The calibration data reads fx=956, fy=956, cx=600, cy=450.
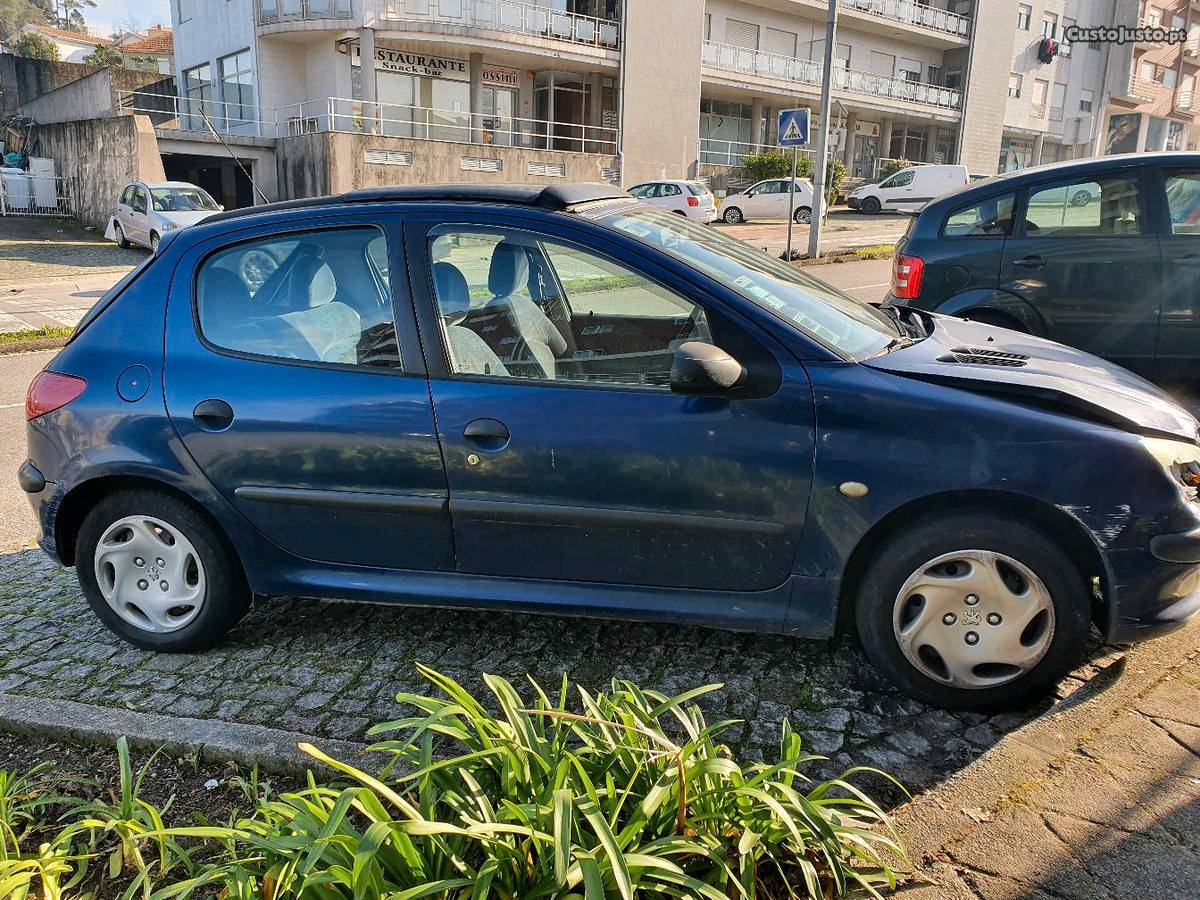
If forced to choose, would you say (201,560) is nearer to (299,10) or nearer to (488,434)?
(488,434)

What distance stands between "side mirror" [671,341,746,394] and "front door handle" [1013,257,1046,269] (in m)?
4.23

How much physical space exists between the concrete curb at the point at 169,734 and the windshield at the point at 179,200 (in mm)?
19476

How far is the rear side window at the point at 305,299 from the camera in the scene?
346 cm

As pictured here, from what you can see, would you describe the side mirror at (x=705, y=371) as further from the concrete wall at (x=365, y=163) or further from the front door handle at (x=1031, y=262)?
the concrete wall at (x=365, y=163)

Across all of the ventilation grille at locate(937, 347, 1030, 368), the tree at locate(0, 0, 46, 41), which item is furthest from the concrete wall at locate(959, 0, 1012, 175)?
the tree at locate(0, 0, 46, 41)

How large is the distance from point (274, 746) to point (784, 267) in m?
2.66

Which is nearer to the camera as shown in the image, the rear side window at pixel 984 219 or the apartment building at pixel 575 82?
the rear side window at pixel 984 219

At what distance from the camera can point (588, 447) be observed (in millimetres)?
3178

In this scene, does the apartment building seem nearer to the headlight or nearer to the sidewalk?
the headlight

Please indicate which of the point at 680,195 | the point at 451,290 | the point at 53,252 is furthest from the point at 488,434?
the point at 680,195

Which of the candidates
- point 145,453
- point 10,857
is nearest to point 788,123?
point 145,453

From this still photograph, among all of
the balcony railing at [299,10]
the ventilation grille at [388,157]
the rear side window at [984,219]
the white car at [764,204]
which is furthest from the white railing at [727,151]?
the rear side window at [984,219]

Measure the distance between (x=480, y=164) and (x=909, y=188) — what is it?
51.4ft

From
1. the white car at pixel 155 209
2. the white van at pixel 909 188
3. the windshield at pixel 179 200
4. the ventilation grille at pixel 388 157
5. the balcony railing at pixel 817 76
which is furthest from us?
the balcony railing at pixel 817 76
